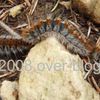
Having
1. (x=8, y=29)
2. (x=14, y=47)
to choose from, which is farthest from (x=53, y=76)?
(x=8, y=29)

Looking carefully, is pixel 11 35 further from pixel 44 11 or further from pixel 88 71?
pixel 88 71

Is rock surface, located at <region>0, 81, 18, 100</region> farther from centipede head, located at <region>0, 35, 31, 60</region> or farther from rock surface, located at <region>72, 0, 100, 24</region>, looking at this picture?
rock surface, located at <region>72, 0, 100, 24</region>

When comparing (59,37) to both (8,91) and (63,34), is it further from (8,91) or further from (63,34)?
(8,91)

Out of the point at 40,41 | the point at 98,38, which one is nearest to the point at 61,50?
the point at 40,41

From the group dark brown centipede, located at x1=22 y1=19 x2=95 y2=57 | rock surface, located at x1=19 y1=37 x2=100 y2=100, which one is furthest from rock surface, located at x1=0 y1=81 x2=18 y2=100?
dark brown centipede, located at x1=22 y1=19 x2=95 y2=57

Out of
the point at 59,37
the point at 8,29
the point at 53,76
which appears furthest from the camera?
the point at 8,29

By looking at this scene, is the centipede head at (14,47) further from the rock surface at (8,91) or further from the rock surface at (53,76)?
the rock surface at (8,91)
